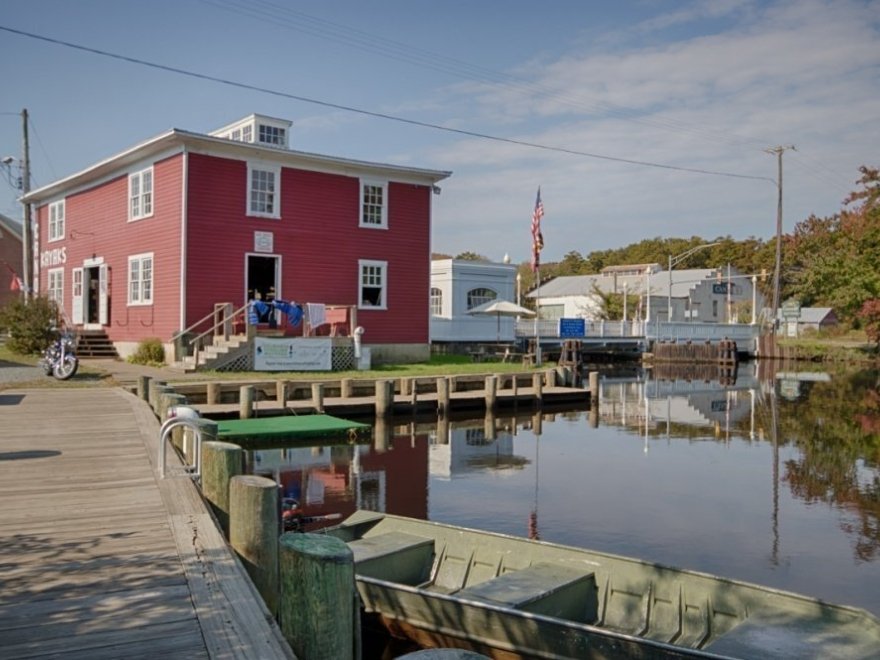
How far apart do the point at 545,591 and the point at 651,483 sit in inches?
385

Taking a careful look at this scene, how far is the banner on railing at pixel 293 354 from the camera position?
24.7m

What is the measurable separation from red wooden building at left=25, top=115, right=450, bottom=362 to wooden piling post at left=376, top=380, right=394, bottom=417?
7667 millimetres

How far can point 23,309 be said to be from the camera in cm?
2577

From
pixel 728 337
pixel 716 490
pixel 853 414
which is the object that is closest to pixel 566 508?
pixel 716 490

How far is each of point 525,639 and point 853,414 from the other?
82.3ft

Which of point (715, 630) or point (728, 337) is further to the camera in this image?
point (728, 337)

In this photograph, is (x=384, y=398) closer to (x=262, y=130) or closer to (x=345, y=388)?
(x=345, y=388)

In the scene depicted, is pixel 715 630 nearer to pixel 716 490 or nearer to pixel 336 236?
pixel 716 490

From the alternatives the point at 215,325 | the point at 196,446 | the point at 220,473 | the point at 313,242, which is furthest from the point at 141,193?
the point at 220,473

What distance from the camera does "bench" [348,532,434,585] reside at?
8258 millimetres

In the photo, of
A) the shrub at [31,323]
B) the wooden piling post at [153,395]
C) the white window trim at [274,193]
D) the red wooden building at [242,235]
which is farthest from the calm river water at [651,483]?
the shrub at [31,323]

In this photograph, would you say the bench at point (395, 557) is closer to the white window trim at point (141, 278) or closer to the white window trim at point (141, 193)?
the white window trim at point (141, 278)

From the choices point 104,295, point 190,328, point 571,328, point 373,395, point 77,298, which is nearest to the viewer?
point 373,395

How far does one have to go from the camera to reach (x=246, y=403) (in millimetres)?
19406
